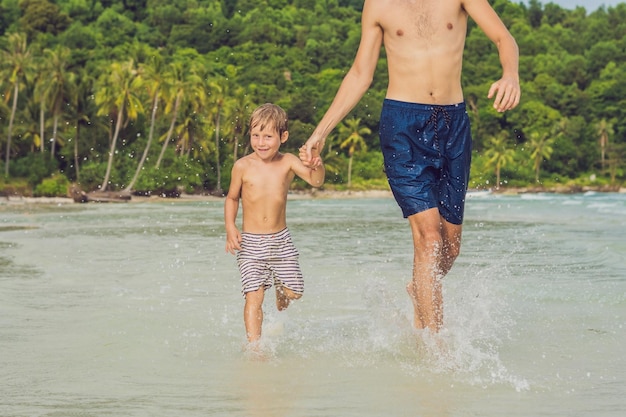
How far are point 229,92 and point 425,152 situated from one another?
7801 cm

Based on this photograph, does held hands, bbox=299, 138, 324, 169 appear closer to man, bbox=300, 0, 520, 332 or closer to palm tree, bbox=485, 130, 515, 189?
man, bbox=300, 0, 520, 332

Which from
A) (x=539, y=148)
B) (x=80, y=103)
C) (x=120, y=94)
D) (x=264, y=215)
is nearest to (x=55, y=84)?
(x=120, y=94)

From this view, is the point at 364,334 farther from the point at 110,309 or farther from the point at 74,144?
the point at 74,144

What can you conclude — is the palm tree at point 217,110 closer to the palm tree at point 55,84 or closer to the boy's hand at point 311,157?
the palm tree at point 55,84

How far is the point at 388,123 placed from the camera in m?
5.38

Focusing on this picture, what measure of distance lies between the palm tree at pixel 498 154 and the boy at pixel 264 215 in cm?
9008

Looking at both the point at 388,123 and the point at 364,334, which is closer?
the point at 388,123

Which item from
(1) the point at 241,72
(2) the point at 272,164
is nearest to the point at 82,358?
(2) the point at 272,164

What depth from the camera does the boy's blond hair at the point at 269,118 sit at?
5637 mm

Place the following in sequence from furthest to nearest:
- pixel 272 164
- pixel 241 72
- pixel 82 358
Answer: pixel 241 72 → pixel 272 164 → pixel 82 358

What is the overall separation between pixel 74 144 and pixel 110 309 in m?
59.6

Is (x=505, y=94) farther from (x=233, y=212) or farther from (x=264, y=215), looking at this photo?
(x=233, y=212)

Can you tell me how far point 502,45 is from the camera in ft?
17.2

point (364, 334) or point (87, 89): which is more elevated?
point (87, 89)
